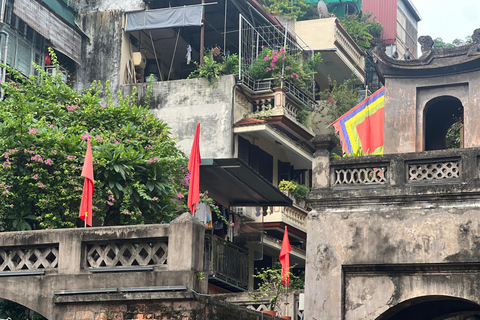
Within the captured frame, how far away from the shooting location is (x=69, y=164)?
17.4m

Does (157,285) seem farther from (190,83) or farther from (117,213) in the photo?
(190,83)

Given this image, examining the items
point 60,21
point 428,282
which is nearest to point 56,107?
point 60,21

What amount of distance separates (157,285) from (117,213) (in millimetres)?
8925

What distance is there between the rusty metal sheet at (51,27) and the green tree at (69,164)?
4892 millimetres

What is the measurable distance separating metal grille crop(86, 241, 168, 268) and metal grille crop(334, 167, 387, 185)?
5136mm

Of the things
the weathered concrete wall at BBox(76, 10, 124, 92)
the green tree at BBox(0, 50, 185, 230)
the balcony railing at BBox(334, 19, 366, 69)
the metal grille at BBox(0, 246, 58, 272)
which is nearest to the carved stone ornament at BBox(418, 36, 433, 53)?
the green tree at BBox(0, 50, 185, 230)

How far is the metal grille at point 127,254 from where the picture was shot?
10289mm

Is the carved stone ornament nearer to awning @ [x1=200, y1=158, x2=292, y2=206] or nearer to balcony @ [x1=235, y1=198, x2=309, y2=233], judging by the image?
awning @ [x1=200, y1=158, x2=292, y2=206]

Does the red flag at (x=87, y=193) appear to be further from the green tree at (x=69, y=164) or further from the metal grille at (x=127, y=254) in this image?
the green tree at (x=69, y=164)

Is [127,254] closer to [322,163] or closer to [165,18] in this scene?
[322,163]

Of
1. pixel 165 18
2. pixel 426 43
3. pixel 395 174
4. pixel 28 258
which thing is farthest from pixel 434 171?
pixel 165 18

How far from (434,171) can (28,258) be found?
716cm

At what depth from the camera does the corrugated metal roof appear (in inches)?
1599

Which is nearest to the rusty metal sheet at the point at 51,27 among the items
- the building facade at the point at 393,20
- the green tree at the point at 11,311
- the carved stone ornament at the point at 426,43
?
the green tree at the point at 11,311
